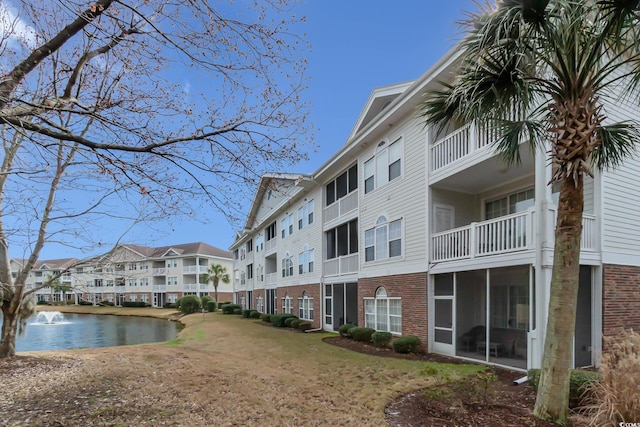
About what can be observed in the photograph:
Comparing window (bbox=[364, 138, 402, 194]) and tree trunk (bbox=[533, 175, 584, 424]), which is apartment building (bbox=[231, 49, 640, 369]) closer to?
window (bbox=[364, 138, 402, 194])

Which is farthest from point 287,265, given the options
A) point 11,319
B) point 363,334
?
point 11,319

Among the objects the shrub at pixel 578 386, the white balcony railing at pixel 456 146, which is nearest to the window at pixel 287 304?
the white balcony railing at pixel 456 146

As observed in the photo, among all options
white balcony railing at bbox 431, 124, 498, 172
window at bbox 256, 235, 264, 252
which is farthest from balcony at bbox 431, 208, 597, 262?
window at bbox 256, 235, 264, 252

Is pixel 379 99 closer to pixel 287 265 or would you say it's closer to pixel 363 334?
pixel 363 334

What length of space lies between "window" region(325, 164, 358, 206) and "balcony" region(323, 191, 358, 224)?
382 mm

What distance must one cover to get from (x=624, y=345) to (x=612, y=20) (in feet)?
14.8

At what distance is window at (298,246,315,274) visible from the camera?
2366 centimetres

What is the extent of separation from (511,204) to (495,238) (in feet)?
9.01

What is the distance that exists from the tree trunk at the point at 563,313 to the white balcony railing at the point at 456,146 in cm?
520

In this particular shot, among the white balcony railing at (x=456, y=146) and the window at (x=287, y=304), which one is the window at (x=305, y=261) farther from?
the white balcony railing at (x=456, y=146)

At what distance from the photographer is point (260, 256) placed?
116ft

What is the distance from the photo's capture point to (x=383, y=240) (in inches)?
617

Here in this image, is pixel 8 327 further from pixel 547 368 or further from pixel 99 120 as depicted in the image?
pixel 547 368

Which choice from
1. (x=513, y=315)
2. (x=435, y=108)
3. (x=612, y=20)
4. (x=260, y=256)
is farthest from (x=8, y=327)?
(x=260, y=256)
